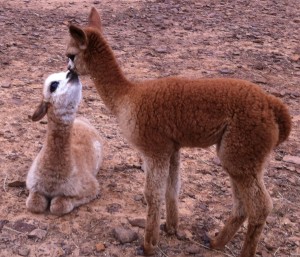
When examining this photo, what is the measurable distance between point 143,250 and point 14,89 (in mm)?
3511

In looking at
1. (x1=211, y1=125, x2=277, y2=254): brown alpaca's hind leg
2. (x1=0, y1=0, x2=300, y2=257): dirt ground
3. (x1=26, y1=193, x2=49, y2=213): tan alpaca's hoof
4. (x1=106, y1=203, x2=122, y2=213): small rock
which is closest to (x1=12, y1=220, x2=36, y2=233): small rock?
(x1=0, y1=0, x2=300, y2=257): dirt ground

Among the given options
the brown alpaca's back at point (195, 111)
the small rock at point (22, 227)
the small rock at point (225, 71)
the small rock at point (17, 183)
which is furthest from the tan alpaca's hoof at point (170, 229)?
the small rock at point (225, 71)

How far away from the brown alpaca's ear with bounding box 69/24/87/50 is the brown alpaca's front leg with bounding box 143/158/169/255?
3.17 ft

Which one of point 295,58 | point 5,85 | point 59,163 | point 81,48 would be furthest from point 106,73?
point 295,58

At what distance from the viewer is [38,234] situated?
4.13 metres

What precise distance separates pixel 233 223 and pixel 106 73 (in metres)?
1.55

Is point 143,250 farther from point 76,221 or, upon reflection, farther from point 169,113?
point 169,113

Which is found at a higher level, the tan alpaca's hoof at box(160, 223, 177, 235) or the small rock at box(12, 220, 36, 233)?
the tan alpaca's hoof at box(160, 223, 177, 235)

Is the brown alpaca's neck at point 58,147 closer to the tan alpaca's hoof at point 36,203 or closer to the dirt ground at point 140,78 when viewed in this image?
the tan alpaca's hoof at point 36,203

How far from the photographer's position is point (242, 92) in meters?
3.44

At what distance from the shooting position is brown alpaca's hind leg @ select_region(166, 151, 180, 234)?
4062mm

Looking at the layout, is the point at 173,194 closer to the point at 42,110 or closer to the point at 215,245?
the point at 215,245

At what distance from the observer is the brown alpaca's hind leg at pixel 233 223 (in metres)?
3.84

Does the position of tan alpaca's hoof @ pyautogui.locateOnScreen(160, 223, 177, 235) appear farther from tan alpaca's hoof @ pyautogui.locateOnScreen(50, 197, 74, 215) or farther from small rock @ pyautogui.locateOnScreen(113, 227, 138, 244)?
tan alpaca's hoof @ pyautogui.locateOnScreen(50, 197, 74, 215)
